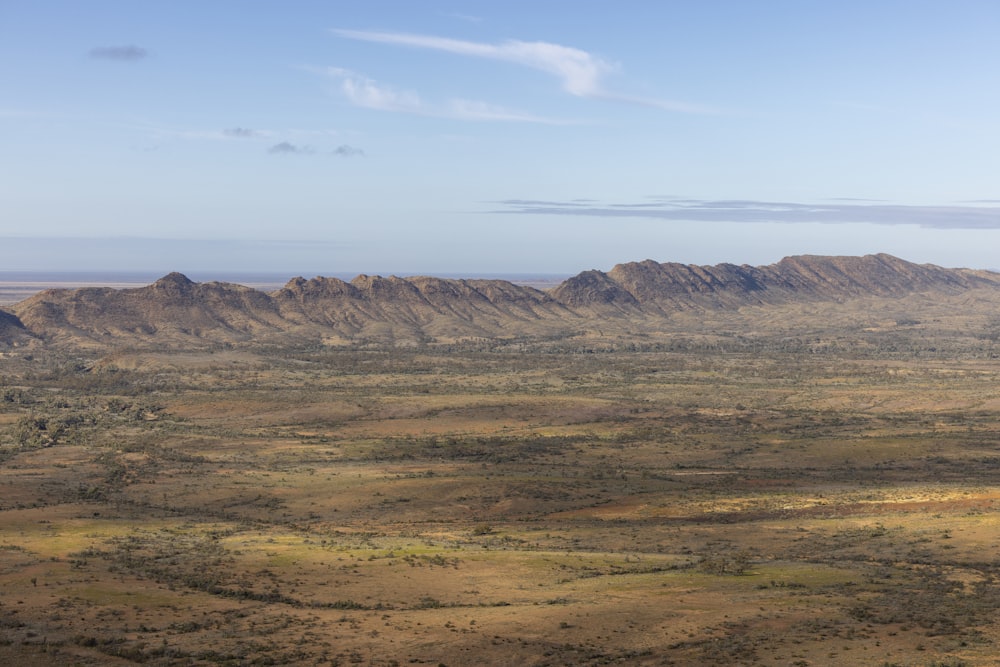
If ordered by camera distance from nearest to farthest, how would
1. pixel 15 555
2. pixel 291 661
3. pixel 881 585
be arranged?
1. pixel 291 661
2. pixel 881 585
3. pixel 15 555

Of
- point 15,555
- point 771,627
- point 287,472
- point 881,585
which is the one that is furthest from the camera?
point 287,472

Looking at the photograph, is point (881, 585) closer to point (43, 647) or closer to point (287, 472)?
point (43, 647)

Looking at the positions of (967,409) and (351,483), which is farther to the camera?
(967,409)

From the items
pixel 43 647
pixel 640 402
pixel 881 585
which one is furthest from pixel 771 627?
pixel 640 402
